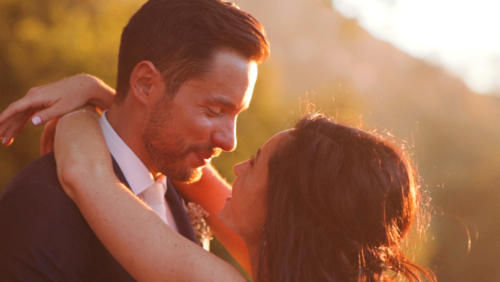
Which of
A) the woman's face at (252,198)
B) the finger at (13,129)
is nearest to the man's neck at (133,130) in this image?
the finger at (13,129)

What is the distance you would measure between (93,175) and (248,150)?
8.92 meters

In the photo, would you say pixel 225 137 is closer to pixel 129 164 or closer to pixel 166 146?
pixel 166 146

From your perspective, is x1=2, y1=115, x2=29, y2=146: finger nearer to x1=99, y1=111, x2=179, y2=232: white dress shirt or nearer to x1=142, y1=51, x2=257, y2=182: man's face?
x1=99, y1=111, x2=179, y2=232: white dress shirt

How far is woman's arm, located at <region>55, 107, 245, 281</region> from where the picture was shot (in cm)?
207

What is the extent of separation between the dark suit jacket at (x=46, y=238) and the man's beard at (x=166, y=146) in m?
0.67

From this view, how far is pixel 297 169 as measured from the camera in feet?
8.02

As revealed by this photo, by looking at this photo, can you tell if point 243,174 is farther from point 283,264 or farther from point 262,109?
point 262,109

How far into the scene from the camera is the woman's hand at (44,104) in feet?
8.43

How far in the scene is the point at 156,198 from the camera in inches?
115

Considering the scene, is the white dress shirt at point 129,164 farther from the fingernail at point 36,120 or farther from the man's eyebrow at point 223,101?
the man's eyebrow at point 223,101

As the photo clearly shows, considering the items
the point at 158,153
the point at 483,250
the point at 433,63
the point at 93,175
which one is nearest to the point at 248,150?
the point at 158,153

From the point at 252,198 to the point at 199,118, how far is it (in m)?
Answer: 0.61

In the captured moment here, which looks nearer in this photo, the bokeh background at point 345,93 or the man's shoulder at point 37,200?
the man's shoulder at point 37,200

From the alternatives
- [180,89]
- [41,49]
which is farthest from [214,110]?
[41,49]
